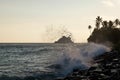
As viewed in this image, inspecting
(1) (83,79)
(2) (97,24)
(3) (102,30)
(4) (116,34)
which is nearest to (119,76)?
(1) (83,79)

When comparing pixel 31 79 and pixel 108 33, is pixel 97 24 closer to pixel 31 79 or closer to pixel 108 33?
pixel 108 33

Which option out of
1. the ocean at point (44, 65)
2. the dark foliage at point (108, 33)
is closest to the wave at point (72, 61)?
the ocean at point (44, 65)

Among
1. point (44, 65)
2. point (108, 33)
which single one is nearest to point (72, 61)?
point (44, 65)

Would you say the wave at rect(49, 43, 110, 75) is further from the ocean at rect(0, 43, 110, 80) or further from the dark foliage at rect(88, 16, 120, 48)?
the dark foliage at rect(88, 16, 120, 48)

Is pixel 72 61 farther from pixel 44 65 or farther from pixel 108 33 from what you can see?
pixel 108 33

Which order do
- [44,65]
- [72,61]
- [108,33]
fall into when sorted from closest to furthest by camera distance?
[72,61]
[44,65]
[108,33]

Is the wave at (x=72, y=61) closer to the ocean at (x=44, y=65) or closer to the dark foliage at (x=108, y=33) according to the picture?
the ocean at (x=44, y=65)

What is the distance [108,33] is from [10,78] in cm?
8231

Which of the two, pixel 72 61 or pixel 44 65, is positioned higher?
pixel 72 61

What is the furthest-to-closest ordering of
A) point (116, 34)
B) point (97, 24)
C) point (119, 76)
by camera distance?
point (97, 24)
point (116, 34)
point (119, 76)

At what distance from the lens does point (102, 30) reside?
4678 inches

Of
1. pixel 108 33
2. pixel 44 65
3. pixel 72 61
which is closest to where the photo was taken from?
pixel 72 61

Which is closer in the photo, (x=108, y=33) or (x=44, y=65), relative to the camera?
(x=44, y=65)

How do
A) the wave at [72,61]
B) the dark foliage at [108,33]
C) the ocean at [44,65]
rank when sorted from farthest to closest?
the dark foliage at [108,33] → the wave at [72,61] → the ocean at [44,65]
